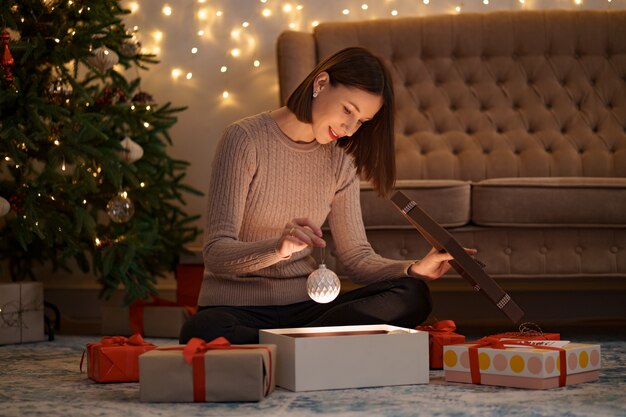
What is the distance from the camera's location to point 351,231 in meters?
2.19

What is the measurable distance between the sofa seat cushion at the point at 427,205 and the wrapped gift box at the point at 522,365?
929mm

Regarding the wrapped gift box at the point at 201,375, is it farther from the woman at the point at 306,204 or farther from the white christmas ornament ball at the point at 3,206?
the white christmas ornament ball at the point at 3,206

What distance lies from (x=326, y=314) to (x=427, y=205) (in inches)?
30.3

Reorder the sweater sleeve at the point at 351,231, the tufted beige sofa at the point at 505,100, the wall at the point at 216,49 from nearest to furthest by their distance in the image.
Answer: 1. the sweater sleeve at the point at 351,231
2. the tufted beige sofa at the point at 505,100
3. the wall at the point at 216,49

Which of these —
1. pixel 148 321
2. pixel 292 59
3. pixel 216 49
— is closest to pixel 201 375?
pixel 148 321

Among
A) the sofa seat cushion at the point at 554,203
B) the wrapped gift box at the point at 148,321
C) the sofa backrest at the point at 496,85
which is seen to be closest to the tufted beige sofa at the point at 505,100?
the sofa backrest at the point at 496,85

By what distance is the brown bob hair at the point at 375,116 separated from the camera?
1943 mm

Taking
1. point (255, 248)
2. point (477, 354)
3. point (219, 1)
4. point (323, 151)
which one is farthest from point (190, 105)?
point (477, 354)

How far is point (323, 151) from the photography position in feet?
7.06

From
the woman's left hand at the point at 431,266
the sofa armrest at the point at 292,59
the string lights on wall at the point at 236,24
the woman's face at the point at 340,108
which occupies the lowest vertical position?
the woman's left hand at the point at 431,266

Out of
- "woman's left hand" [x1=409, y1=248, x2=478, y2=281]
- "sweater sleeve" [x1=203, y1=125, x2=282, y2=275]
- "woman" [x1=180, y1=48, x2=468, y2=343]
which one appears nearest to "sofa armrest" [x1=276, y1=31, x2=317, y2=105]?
"woman" [x1=180, y1=48, x2=468, y2=343]

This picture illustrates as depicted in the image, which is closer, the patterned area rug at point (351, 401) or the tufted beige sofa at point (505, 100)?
the patterned area rug at point (351, 401)

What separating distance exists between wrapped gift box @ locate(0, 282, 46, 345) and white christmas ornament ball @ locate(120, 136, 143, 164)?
528mm

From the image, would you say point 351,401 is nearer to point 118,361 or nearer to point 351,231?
point 118,361
